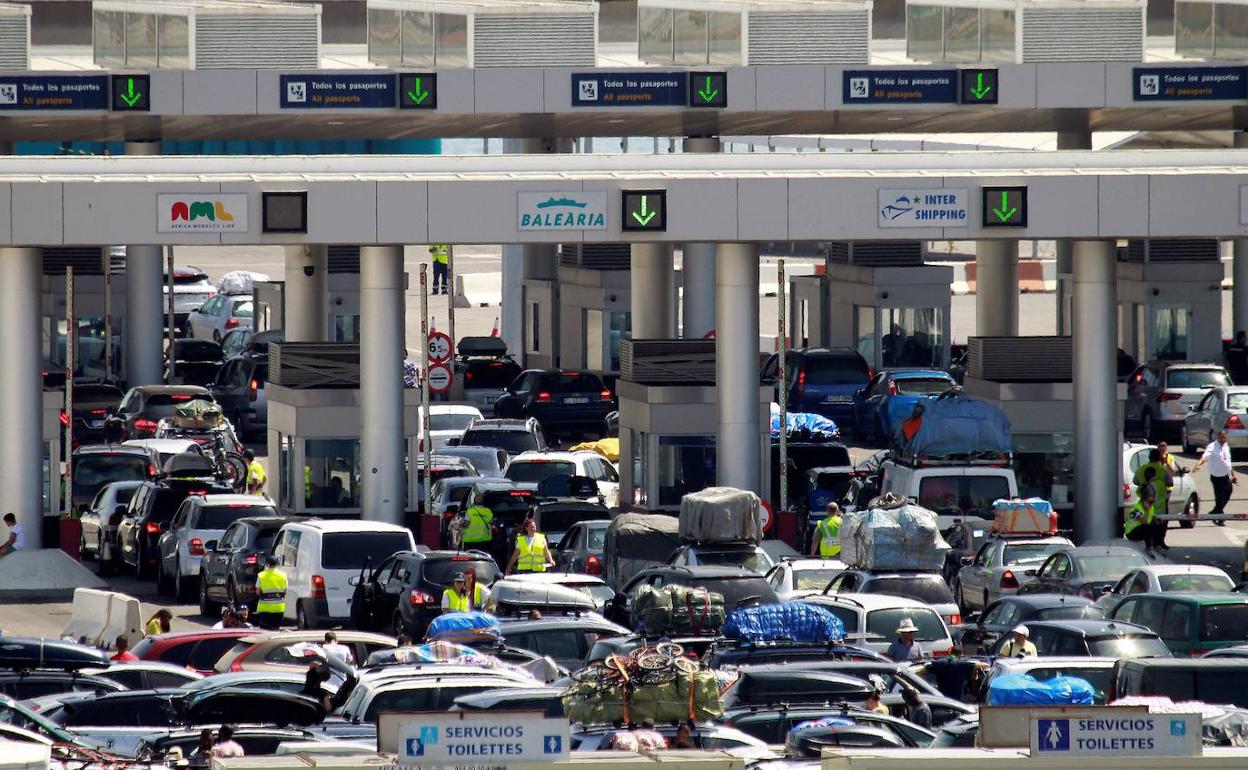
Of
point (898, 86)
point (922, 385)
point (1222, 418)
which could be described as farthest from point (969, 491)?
point (898, 86)

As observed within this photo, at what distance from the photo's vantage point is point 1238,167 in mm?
33156

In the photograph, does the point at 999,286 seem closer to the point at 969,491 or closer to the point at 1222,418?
the point at 1222,418

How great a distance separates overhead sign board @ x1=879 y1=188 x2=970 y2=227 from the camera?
3262 centimetres

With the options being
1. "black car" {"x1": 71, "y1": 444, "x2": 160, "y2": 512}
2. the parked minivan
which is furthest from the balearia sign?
the parked minivan

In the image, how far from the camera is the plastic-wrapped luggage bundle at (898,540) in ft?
89.1

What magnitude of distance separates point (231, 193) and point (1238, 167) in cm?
1285

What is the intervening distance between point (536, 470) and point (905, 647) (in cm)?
1454

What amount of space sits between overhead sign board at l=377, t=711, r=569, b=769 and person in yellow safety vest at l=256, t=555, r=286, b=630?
15332 millimetres

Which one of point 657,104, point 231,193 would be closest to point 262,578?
point 231,193

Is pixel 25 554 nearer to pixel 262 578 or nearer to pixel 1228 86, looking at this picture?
pixel 262 578

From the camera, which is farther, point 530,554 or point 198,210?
point 198,210

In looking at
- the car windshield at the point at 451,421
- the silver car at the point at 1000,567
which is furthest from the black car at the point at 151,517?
the car windshield at the point at 451,421

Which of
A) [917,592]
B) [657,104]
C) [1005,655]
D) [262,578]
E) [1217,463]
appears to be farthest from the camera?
[657,104]

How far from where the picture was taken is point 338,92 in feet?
161
